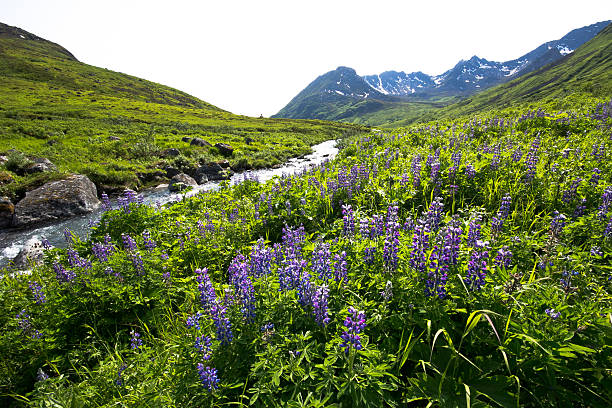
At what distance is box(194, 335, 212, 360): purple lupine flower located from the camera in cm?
308

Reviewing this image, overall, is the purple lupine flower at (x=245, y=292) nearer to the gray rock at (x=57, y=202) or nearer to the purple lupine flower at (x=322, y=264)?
the purple lupine flower at (x=322, y=264)

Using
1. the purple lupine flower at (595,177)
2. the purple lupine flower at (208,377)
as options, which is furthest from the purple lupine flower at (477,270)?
the purple lupine flower at (595,177)

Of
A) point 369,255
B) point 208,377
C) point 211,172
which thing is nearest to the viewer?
point 208,377

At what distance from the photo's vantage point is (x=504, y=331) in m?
2.74

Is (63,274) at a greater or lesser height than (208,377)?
greater

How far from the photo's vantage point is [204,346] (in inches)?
122

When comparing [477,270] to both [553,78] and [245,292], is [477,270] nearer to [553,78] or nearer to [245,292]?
[245,292]

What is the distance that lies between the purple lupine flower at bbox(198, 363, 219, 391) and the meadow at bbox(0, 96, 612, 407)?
22 millimetres

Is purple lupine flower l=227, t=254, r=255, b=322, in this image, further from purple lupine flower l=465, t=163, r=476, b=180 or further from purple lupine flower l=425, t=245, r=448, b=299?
purple lupine flower l=465, t=163, r=476, b=180

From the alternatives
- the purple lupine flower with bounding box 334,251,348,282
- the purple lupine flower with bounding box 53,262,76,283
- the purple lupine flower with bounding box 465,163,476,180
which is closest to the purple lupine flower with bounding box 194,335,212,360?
the purple lupine flower with bounding box 334,251,348,282

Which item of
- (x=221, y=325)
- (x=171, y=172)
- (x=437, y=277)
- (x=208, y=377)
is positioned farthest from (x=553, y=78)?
(x=208, y=377)

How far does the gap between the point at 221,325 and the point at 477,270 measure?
10.2 feet

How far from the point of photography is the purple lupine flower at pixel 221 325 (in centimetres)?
310

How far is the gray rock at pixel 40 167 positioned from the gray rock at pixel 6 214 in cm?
524
